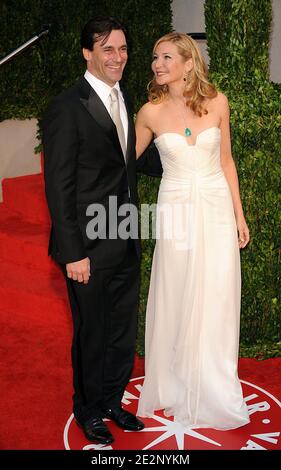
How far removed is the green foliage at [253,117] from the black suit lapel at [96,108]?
4.26ft

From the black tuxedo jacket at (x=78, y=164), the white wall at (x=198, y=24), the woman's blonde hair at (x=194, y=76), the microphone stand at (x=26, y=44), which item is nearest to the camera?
the black tuxedo jacket at (x=78, y=164)

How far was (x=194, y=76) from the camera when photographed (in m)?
3.50

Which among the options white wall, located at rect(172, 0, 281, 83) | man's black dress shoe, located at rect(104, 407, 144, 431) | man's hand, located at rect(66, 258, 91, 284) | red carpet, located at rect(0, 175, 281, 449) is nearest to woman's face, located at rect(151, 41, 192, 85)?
man's hand, located at rect(66, 258, 91, 284)

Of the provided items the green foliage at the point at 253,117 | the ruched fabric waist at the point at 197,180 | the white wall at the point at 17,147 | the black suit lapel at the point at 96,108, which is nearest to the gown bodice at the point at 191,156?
the ruched fabric waist at the point at 197,180

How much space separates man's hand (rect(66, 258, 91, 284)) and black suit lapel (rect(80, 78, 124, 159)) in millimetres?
650

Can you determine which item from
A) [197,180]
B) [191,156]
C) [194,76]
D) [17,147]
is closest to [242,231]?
[197,180]

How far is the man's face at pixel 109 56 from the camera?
3221mm

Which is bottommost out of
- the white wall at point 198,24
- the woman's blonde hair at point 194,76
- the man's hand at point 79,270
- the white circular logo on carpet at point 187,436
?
the white circular logo on carpet at point 187,436

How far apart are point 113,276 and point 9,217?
12.8 feet

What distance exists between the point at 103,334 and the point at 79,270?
1.64ft

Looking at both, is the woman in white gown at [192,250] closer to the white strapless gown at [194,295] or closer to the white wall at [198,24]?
the white strapless gown at [194,295]

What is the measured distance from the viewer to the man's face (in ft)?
10.6

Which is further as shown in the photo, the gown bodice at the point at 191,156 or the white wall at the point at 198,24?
the white wall at the point at 198,24

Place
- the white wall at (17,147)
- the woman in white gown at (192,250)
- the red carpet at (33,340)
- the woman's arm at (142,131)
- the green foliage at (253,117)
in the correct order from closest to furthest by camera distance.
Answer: the woman in white gown at (192,250) → the woman's arm at (142,131) → the red carpet at (33,340) → the green foliage at (253,117) → the white wall at (17,147)
